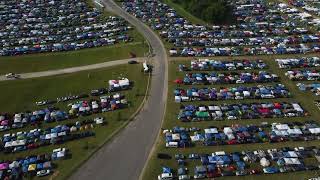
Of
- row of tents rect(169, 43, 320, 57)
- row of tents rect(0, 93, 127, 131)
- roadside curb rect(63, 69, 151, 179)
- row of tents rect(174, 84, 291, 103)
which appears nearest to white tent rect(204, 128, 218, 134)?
row of tents rect(174, 84, 291, 103)

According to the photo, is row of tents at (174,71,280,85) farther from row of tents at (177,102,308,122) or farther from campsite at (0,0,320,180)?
row of tents at (177,102,308,122)

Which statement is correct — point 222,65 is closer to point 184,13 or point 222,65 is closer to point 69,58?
point 184,13

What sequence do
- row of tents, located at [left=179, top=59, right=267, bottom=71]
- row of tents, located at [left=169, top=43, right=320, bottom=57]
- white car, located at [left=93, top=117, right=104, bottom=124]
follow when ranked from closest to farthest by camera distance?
white car, located at [left=93, top=117, right=104, bottom=124]
row of tents, located at [left=179, top=59, right=267, bottom=71]
row of tents, located at [left=169, top=43, right=320, bottom=57]

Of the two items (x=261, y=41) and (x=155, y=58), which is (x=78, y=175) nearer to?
(x=155, y=58)

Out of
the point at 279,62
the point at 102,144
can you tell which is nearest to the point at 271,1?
the point at 279,62


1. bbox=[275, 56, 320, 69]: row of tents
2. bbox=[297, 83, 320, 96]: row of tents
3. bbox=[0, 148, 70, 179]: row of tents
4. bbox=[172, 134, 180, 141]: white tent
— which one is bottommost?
bbox=[0, 148, 70, 179]: row of tents

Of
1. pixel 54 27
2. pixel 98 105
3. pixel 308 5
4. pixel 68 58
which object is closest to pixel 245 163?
pixel 98 105

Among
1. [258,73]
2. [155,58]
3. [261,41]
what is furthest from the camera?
[261,41]
